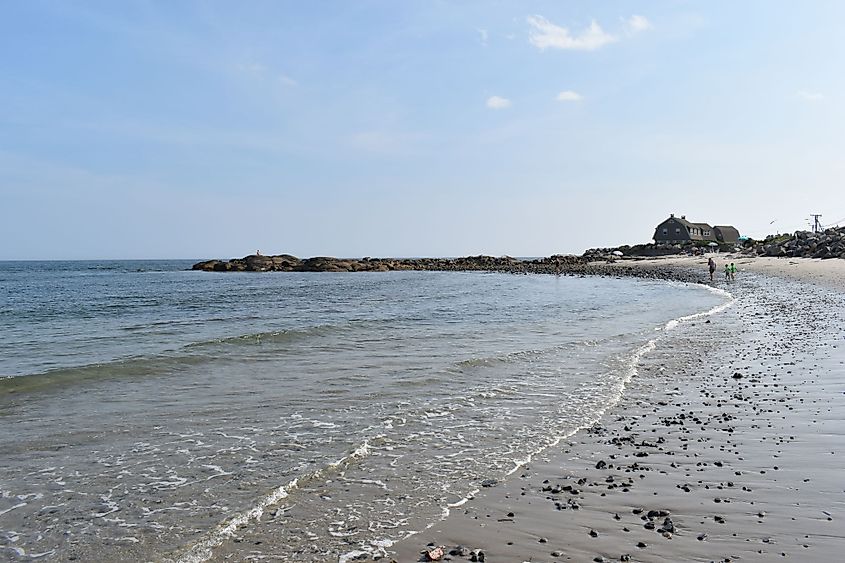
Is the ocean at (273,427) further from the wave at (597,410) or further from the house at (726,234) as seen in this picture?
the house at (726,234)

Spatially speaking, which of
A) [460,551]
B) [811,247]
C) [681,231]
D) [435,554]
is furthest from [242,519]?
[681,231]

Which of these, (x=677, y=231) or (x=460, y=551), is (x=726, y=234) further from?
(x=460, y=551)

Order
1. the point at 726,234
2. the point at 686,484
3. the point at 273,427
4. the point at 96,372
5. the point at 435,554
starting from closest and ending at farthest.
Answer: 1. the point at 435,554
2. the point at 686,484
3. the point at 273,427
4. the point at 96,372
5. the point at 726,234

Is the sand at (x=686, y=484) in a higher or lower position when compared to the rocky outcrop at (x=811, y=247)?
lower

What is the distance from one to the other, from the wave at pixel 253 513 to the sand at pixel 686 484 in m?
1.73

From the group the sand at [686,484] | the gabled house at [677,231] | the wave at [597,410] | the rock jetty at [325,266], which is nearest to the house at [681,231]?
the gabled house at [677,231]

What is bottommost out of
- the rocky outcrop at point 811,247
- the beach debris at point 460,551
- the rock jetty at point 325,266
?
the beach debris at point 460,551

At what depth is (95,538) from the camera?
5.84 meters

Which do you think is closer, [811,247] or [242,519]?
[242,519]

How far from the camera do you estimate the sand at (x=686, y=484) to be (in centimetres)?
527

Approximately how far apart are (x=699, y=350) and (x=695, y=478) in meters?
10.8

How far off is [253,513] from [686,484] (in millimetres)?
4730

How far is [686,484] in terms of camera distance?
22.0ft

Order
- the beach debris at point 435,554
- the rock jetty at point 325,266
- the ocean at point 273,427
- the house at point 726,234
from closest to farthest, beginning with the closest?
the beach debris at point 435,554 < the ocean at point 273,427 < the rock jetty at point 325,266 < the house at point 726,234
